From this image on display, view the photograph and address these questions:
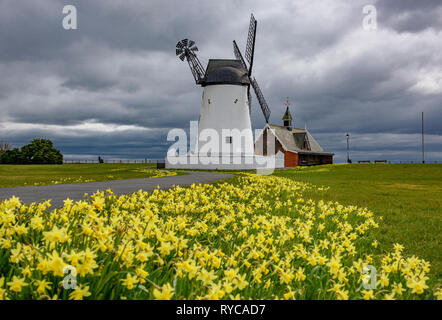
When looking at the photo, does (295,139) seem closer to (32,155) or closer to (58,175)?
(58,175)

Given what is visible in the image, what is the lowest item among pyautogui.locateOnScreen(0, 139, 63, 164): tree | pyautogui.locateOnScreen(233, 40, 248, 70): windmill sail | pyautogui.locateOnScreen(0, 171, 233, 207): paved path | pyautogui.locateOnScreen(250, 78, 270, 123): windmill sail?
pyautogui.locateOnScreen(0, 171, 233, 207): paved path

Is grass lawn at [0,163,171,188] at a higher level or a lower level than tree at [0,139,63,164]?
lower

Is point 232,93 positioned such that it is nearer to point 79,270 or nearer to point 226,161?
point 226,161

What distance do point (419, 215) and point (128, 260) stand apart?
941 cm

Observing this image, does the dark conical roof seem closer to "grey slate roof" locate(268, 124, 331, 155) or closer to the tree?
"grey slate roof" locate(268, 124, 331, 155)

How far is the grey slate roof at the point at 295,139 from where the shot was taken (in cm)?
6003

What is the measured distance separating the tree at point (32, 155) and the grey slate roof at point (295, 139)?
140 ft

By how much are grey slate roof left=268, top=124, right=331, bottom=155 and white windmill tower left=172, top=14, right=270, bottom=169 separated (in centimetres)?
1638

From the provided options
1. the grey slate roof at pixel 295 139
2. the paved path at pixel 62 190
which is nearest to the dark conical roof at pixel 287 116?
the grey slate roof at pixel 295 139

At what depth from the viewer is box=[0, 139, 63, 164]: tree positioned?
65.6 meters

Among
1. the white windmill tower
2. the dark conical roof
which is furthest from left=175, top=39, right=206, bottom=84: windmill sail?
the dark conical roof

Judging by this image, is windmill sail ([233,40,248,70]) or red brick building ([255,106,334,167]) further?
red brick building ([255,106,334,167])

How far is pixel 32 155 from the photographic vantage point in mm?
66062
